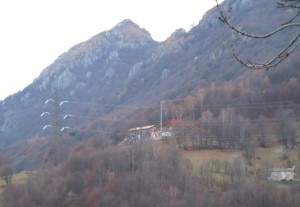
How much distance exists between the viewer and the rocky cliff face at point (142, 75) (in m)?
130

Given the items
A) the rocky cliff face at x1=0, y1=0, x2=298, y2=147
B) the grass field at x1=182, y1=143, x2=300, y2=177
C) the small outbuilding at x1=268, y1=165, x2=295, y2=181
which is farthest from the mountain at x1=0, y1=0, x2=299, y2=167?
the small outbuilding at x1=268, y1=165, x2=295, y2=181

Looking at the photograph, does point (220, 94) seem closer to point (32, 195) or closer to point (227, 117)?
point (227, 117)

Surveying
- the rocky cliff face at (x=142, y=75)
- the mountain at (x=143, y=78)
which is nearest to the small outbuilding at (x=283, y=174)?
the mountain at (x=143, y=78)

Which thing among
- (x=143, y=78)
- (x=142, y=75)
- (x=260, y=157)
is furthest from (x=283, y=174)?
(x=142, y=75)

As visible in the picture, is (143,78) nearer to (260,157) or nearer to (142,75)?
(142,75)

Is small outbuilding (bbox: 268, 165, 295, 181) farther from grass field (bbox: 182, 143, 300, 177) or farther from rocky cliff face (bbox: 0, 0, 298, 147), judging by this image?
rocky cliff face (bbox: 0, 0, 298, 147)

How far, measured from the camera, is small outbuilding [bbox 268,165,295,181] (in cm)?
5498

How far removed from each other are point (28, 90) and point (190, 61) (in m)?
68.5

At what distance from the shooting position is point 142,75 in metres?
163

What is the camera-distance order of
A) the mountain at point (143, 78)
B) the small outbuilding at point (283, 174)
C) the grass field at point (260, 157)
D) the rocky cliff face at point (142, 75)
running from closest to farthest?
the small outbuilding at point (283, 174), the grass field at point (260, 157), the mountain at point (143, 78), the rocky cliff face at point (142, 75)

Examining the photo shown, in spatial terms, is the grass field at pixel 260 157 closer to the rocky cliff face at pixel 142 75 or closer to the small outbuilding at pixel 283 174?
the small outbuilding at pixel 283 174

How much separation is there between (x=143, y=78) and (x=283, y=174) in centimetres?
10574

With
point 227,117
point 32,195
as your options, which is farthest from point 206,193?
point 227,117

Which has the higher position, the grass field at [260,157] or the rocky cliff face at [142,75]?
the rocky cliff face at [142,75]
